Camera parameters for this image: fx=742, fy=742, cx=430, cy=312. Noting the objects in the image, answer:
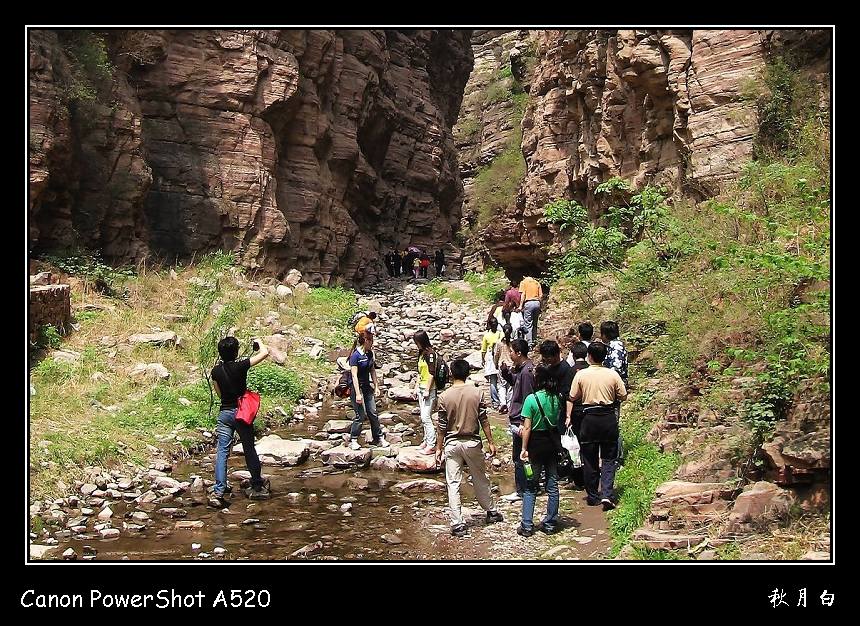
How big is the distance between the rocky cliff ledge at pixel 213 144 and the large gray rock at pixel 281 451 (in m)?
9.10

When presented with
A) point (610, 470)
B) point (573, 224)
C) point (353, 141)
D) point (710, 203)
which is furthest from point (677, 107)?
point (353, 141)

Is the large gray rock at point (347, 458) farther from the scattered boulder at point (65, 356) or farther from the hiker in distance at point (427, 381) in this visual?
the scattered boulder at point (65, 356)

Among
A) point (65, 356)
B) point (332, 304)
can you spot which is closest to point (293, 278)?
point (332, 304)

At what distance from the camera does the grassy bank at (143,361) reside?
10.1m

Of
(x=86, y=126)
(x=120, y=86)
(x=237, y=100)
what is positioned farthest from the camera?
(x=237, y=100)

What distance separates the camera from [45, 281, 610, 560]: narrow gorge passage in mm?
7426

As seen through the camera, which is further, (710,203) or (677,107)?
(677,107)

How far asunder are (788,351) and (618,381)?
1.82m

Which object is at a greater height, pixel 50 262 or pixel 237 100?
pixel 237 100

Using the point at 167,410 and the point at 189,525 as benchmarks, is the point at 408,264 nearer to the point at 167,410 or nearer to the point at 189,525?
the point at 167,410

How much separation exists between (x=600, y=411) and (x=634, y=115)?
1219cm

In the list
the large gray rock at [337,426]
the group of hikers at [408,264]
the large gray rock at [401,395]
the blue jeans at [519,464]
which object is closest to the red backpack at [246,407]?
the blue jeans at [519,464]

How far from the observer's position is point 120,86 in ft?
68.5
